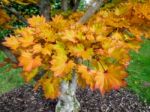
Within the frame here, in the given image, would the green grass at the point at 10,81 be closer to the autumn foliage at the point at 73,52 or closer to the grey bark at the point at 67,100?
the grey bark at the point at 67,100

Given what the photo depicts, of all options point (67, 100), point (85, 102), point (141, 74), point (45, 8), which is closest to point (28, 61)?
point (45, 8)

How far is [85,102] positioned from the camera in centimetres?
477

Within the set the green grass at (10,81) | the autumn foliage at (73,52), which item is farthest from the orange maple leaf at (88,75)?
the green grass at (10,81)

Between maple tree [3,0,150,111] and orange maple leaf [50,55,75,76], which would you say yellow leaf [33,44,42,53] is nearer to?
maple tree [3,0,150,111]

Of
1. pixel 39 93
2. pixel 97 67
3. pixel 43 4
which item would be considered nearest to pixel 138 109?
pixel 39 93

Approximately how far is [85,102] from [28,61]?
2667mm

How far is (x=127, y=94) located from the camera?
5.24 metres

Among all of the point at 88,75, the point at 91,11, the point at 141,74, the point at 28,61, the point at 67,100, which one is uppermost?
the point at 91,11

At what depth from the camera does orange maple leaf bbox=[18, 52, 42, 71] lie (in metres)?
2.16

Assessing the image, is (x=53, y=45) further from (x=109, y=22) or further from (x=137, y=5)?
(x=137, y=5)

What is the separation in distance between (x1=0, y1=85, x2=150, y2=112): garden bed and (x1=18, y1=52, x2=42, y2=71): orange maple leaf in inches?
94.3

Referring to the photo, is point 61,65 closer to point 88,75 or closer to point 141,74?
point 88,75

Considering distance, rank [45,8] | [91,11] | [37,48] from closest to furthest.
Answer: [37,48], [91,11], [45,8]

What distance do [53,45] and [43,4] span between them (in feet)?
4.00
